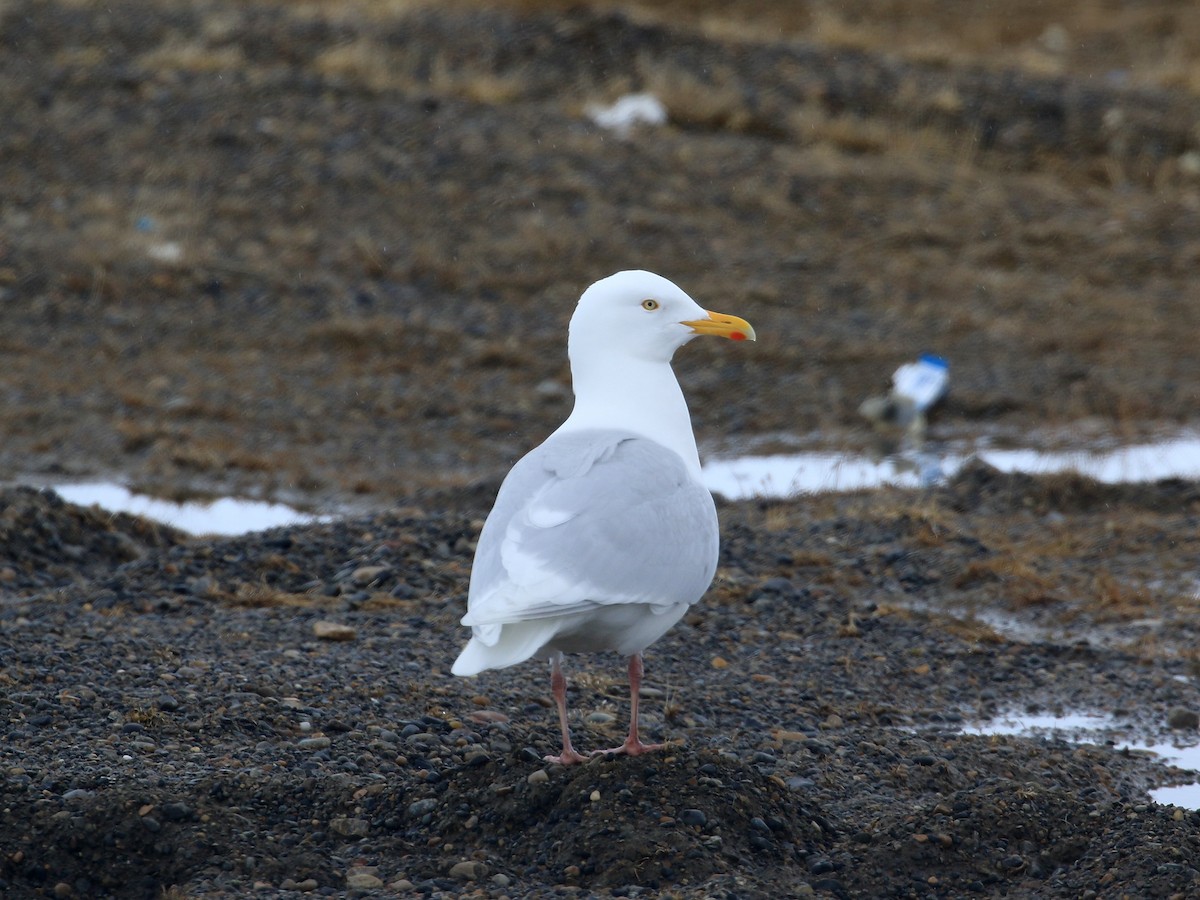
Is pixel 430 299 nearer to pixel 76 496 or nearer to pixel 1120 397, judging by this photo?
pixel 76 496

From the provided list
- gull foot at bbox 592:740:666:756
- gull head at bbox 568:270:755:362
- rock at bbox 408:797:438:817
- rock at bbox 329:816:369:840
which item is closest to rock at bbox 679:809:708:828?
gull foot at bbox 592:740:666:756

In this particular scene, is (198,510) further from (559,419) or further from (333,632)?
(333,632)

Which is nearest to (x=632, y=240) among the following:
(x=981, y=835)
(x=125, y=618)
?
(x=125, y=618)

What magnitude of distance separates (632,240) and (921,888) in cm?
1134

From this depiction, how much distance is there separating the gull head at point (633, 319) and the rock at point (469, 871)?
5.91ft

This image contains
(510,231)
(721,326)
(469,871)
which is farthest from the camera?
(510,231)

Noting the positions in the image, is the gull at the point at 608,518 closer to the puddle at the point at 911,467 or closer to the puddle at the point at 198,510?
the puddle at the point at 198,510

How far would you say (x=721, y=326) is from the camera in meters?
5.68

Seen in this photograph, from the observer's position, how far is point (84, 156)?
53.5 ft

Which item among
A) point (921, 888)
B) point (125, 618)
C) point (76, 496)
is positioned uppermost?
point (921, 888)

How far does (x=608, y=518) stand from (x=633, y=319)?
961mm

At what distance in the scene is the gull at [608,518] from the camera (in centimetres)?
461

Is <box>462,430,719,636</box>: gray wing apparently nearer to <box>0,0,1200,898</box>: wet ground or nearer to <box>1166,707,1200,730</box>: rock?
<box>0,0,1200,898</box>: wet ground

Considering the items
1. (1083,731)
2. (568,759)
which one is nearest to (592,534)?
(568,759)
